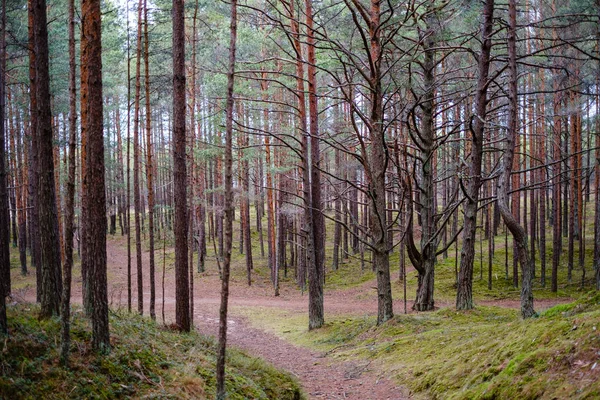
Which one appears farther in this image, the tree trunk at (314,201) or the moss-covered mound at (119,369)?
the tree trunk at (314,201)

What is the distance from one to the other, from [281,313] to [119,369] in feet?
50.0

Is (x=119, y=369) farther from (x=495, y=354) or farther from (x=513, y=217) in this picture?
(x=513, y=217)

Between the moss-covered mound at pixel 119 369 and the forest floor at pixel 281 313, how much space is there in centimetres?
130

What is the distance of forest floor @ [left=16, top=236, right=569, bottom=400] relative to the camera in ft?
27.6

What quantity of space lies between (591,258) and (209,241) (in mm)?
28959

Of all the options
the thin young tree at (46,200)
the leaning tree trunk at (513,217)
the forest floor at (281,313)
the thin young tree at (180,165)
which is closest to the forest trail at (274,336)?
the forest floor at (281,313)

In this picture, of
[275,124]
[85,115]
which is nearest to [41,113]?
[85,115]

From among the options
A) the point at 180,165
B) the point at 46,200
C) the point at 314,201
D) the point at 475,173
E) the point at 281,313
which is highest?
the point at 180,165

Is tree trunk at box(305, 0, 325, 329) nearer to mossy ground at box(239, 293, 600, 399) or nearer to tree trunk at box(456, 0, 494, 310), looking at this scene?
mossy ground at box(239, 293, 600, 399)

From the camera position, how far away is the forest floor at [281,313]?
27.6ft

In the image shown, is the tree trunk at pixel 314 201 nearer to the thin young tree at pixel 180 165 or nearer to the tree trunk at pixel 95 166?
the thin young tree at pixel 180 165

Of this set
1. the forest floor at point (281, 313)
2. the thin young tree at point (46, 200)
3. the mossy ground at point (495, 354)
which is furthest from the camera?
the forest floor at point (281, 313)

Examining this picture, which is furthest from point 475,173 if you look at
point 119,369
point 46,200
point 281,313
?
point 281,313

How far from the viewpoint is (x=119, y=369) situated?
5988 millimetres
